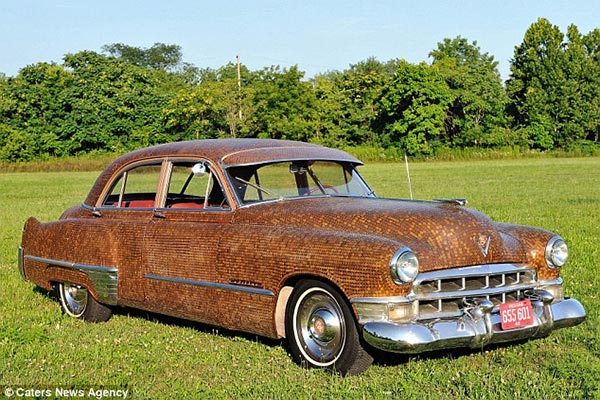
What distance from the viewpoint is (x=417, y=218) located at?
211 inches

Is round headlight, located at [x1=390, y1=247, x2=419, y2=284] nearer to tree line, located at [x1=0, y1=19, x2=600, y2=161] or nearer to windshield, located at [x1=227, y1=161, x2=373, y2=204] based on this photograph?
windshield, located at [x1=227, y1=161, x2=373, y2=204]

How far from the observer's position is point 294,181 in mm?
6379

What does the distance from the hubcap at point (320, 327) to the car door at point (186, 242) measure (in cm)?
80

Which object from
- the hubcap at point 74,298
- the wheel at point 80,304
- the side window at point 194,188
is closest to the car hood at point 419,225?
the side window at point 194,188

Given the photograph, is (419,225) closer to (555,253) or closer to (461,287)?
(461,287)

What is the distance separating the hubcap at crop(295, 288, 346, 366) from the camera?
5.12m

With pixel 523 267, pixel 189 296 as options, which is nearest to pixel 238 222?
pixel 189 296

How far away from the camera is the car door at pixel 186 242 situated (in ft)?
19.4

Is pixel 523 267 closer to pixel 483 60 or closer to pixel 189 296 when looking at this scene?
pixel 189 296

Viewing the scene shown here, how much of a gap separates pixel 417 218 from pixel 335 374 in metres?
1.14

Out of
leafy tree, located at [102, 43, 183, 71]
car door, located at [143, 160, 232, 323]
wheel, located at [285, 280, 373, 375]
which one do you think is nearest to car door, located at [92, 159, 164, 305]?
car door, located at [143, 160, 232, 323]

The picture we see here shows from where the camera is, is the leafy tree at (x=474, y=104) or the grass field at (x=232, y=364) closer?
the grass field at (x=232, y=364)

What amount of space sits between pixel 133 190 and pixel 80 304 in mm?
1114

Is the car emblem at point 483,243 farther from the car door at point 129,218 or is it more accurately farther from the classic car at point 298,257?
the car door at point 129,218
